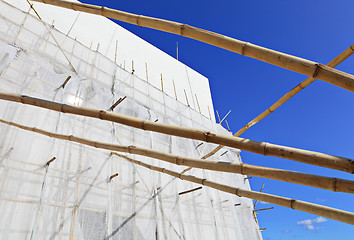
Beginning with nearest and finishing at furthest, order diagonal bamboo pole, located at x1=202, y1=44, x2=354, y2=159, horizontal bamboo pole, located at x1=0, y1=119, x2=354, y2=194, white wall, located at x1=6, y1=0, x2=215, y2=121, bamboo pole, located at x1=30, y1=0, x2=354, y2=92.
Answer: bamboo pole, located at x1=30, y1=0, x2=354, y2=92
horizontal bamboo pole, located at x1=0, y1=119, x2=354, y2=194
diagonal bamboo pole, located at x1=202, y1=44, x2=354, y2=159
white wall, located at x1=6, y1=0, x2=215, y2=121

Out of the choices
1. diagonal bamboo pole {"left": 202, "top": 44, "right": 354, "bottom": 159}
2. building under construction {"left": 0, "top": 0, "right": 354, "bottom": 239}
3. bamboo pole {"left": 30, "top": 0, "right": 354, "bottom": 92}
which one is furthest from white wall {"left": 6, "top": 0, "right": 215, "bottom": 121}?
bamboo pole {"left": 30, "top": 0, "right": 354, "bottom": 92}

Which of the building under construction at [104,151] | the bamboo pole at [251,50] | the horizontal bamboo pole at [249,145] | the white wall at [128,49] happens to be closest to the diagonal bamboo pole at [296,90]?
the building under construction at [104,151]

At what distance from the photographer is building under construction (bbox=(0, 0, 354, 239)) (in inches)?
55.4

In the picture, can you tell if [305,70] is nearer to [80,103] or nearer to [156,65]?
[80,103]

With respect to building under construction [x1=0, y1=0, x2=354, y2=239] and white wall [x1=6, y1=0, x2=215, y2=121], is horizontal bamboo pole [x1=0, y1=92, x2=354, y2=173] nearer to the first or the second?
building under construction [x1=0, y1=0, x2=354, y2=239]

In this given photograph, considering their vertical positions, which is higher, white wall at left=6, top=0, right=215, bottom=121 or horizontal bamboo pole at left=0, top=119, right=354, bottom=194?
white wall at left=6, top=0, right=215, bottom=121

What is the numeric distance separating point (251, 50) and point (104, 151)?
3.36 metres

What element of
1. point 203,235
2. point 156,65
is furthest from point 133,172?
point 156,65

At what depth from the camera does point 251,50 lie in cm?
124

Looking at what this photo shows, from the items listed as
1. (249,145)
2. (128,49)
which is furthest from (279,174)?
(128,49)

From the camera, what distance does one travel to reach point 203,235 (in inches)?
185

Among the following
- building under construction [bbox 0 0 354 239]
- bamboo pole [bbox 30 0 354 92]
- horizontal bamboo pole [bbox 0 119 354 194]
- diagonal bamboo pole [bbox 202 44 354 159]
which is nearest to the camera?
bamboo pole [bbox 30 0 354 92]

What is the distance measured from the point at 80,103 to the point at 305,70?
3849 mm

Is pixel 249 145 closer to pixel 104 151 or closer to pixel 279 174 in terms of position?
pixel 279 174
